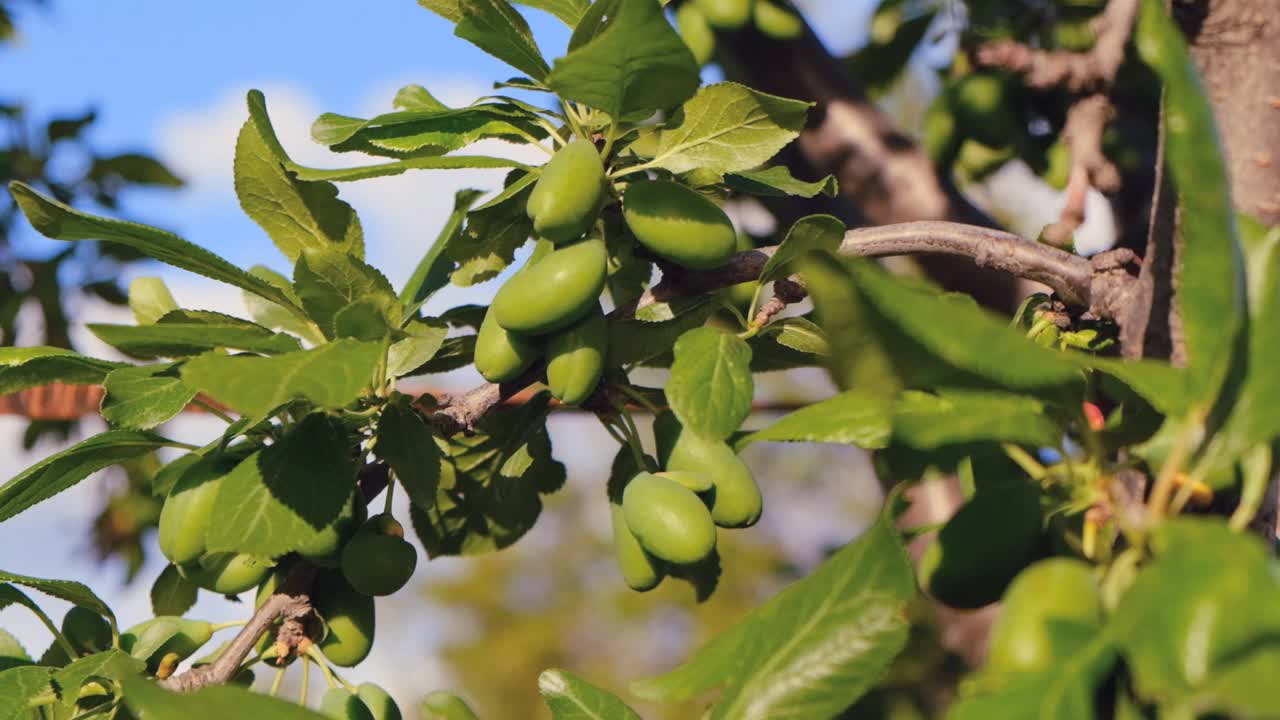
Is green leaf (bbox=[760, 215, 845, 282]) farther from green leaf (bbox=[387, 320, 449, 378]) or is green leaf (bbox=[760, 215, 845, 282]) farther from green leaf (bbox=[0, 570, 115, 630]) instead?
green leaf (bbox=[0, 570, 115, 630])

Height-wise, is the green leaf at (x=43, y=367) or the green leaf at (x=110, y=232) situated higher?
the green leaf at (x=110, y=232)

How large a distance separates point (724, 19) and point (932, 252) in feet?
2.65

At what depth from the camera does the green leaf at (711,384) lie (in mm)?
659

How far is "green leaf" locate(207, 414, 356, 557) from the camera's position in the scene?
0.69 meters

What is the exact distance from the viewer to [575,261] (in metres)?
0.69

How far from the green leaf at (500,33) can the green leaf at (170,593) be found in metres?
0.49

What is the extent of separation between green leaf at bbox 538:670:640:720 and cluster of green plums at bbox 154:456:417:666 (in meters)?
0.14

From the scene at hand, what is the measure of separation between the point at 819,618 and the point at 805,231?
28 cm

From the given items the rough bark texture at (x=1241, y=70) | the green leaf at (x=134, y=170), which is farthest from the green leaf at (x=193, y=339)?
the green leaf at (x=134, y=170)

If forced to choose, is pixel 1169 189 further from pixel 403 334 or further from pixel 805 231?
pixel 403 334

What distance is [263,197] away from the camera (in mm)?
833

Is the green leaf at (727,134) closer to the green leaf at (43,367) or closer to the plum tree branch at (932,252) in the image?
the plum tree branch at (932,252)

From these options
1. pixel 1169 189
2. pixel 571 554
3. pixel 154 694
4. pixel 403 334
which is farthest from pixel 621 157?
pixel 571 554

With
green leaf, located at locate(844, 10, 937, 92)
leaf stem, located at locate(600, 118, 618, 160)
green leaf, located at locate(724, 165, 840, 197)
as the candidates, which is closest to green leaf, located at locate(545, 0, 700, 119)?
leaf stem, located at locate(600, 118, 618, 160)
